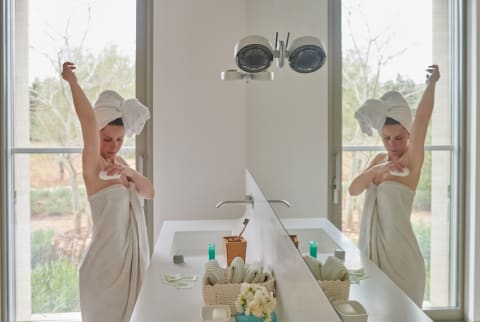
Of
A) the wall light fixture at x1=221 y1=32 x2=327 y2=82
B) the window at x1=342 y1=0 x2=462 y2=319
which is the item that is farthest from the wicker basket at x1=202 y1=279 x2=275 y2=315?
the window at x1=342 y1=0 x2=462 y2=319

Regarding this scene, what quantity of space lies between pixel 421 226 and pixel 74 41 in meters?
2.58

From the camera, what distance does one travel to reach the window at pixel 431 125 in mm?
481

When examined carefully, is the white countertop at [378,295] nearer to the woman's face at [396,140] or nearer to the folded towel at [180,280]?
the woman's face at [396,140]

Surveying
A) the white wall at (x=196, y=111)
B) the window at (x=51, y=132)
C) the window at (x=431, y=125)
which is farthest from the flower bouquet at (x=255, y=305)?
the window at (x=51, y=132)

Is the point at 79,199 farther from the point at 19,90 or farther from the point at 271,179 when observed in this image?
the point at 271,179

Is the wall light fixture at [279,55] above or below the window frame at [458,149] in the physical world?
above

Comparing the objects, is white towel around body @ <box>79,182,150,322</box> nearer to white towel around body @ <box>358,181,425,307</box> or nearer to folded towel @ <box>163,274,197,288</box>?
folded towel @ <box>163,274,197,288</box>

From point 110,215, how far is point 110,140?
37 centimetres

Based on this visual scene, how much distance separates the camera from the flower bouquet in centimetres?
118

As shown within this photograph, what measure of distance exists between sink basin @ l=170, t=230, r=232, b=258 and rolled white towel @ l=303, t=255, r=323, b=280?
1.48 m

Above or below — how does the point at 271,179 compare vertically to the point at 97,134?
below

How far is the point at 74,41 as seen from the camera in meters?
2.71

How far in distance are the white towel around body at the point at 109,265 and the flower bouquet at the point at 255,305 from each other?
41.0 inches

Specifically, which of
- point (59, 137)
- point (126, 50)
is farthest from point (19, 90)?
point (126, 50)
